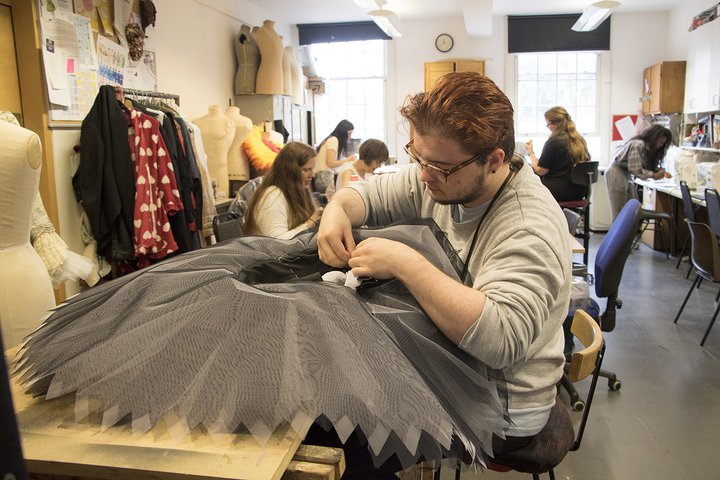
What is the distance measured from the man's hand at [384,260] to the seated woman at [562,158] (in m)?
4.76

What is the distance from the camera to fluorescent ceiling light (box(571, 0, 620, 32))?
238 inches

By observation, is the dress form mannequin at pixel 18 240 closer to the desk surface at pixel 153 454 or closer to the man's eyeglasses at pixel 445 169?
the desk surface at pixel 153 454

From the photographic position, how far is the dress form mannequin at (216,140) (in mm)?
4977

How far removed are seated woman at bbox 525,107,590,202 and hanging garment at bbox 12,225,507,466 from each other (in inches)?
192

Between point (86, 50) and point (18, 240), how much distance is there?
2.26 metres

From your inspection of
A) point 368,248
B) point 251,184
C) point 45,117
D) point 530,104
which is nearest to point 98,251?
point 45,117

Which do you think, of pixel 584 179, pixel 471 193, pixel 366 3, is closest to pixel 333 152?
pixel 366 3

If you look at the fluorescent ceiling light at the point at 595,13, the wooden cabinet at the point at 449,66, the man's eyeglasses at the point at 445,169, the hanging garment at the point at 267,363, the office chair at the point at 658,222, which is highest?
the fluorescent ceiling light at the point at 595,13

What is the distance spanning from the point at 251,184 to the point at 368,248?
3.20 metres

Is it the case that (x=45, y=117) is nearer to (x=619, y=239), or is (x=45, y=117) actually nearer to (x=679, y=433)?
(x=619, y=239)

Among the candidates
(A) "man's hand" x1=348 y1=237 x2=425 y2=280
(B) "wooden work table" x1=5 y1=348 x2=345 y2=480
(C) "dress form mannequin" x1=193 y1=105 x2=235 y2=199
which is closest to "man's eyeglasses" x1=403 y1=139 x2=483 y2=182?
(A) "man's hand" x1=348 y1=237 x2=425 y2=280

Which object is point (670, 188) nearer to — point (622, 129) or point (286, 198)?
point (622, 129)

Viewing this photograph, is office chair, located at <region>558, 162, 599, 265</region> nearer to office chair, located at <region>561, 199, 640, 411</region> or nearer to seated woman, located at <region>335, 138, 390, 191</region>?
seated woman, located at <region>335, 138, 390, 191</region>

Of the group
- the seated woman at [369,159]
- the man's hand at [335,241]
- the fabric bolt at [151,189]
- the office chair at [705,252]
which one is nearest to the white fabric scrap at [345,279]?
the man's hand at [335,241]
